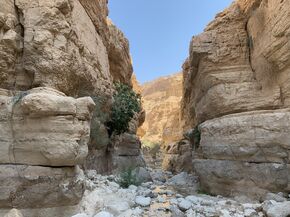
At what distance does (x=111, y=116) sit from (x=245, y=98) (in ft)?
18.5

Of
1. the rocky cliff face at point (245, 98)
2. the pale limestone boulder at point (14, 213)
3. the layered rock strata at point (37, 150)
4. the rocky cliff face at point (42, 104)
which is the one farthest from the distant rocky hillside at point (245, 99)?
the pale limestone boulder at point (14, 213)

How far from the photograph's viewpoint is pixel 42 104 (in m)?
4.45

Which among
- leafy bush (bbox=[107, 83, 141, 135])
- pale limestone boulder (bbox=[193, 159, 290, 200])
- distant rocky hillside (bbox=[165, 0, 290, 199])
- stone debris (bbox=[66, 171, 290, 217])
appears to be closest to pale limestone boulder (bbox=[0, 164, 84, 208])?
stone debris (bbox=[66, 171, 290, 217])

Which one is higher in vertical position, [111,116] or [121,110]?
[121,110]

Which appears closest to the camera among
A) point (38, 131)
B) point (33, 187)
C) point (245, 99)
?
point (33, 187)

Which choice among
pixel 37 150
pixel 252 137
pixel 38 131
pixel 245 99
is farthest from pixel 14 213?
pixel 245 99

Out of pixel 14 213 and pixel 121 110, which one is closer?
pixel 14 213

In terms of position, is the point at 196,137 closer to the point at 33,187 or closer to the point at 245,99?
the point at 245,99

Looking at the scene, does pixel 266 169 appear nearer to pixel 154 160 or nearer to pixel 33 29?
pixel 33 29

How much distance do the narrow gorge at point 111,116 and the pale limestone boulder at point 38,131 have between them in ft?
0.06

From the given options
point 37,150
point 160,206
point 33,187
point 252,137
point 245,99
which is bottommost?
point 160,206

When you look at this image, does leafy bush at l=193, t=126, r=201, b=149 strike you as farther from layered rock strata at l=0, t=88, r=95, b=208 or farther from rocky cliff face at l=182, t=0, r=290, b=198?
layered rock strata at l=0, t=88, r=95, b=208

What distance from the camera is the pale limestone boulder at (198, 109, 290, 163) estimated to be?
652cm

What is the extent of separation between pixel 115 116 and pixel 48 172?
6556mm
